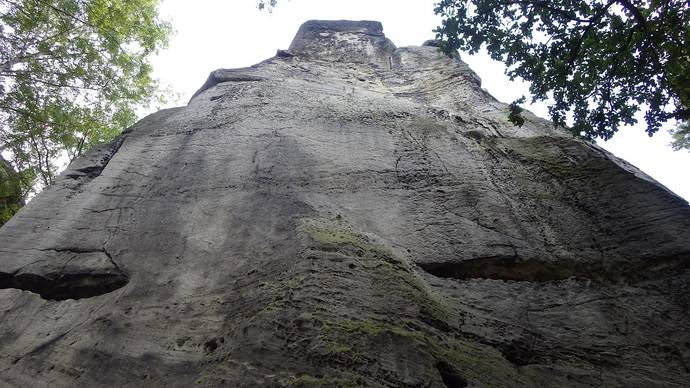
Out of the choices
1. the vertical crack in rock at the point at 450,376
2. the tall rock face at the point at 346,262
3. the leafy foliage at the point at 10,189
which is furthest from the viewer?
the leafy foliage at the point at 10,189

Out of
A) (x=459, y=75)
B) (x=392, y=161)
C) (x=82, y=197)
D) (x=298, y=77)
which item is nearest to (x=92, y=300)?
(x=82, y=197)

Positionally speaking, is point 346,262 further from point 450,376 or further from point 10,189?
point 10,189

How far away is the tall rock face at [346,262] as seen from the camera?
3.35 metres

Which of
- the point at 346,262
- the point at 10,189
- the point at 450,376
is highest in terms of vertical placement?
the point at 10,189

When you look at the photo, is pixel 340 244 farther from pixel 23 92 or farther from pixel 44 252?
pixel 23 92

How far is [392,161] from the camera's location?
19.4 ft

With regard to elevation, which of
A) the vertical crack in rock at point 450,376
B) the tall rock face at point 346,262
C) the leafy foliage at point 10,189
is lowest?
the vertical crack in rock at point 450,376

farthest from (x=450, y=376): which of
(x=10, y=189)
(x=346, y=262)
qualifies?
(x=10, y=189)

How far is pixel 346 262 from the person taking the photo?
3.99 m

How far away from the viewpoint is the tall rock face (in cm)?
335

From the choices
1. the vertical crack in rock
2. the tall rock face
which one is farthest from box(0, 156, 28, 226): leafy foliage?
the vertical crack in rock

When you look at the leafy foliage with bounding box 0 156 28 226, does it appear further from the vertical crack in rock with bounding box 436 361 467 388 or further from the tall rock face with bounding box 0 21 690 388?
the vertical crack in rock with bounding box 436 361 467 388

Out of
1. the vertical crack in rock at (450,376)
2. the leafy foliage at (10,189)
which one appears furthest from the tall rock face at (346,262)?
the leafy foliage at (10,189)

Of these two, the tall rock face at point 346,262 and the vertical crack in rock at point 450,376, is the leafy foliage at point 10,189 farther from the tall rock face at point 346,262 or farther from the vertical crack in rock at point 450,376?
the vertical crack in rock at point 450,376
